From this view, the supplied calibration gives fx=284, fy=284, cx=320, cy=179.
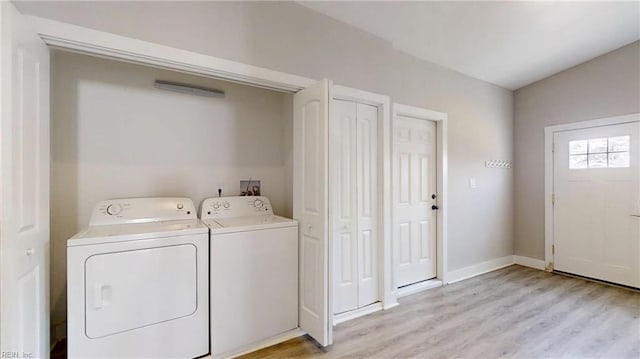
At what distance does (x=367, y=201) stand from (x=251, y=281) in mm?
1328

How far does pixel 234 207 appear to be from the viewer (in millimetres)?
2588

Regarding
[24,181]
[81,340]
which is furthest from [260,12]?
[81,340]

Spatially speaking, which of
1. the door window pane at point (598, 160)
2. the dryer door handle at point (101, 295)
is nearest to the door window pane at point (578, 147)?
the door window pane at point (598, 160)

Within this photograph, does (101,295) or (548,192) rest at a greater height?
(548,192)

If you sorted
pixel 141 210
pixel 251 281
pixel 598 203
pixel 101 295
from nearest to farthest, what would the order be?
1. pixel 101 295
2. pixel 251 281
3. pixel 141 210
4. pixel 598 203

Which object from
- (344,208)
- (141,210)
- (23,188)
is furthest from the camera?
(344,208)

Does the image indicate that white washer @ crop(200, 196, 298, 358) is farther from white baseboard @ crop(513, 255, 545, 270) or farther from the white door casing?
white baseboard @ crop(513, 255, 545, 270)

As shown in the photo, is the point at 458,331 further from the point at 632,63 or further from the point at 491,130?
the point at 632,63

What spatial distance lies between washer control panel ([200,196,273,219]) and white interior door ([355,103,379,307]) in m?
0.92

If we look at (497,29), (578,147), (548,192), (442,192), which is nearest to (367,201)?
(442,192)

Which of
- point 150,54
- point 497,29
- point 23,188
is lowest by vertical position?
point 23,188

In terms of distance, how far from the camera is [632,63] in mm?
3275

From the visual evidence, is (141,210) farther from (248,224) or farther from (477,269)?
(477,269)

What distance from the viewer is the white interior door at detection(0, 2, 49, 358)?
46.8 inches
